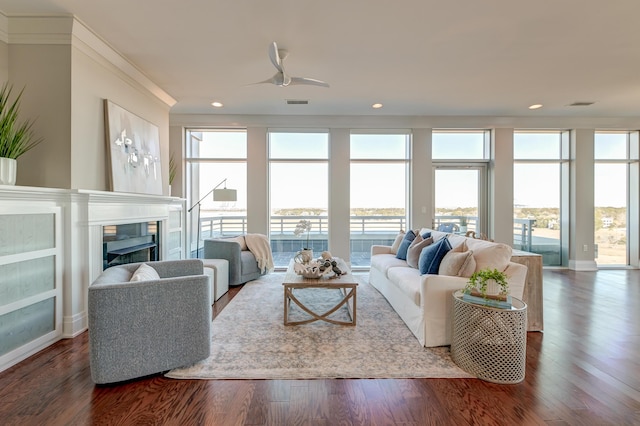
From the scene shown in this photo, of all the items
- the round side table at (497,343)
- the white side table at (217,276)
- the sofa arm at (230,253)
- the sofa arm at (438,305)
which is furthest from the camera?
the sofa arm at (230,253)

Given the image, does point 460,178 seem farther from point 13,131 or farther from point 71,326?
point 13,131

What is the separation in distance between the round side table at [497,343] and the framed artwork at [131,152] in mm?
3545

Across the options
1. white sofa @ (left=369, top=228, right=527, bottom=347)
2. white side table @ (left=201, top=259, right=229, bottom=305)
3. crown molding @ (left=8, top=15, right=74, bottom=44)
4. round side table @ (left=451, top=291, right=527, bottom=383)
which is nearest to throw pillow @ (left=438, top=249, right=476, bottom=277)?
white sofa @ (left=369, top=228, right=527, bottom=347)

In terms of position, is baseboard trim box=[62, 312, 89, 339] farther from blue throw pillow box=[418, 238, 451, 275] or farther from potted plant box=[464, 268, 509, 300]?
potted plant box=[464, 268, 509, 300]

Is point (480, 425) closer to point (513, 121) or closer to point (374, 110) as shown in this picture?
point (374, 110)

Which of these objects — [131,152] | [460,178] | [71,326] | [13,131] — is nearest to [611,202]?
[460,178]

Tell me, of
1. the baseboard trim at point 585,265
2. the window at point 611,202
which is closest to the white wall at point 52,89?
the baseboard trim at point 585,265

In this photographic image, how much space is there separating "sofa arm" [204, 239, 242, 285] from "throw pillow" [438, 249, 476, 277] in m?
2.73

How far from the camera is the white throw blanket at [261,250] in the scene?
14.5ft

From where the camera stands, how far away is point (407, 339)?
2467mm

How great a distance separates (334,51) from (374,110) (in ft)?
6.76

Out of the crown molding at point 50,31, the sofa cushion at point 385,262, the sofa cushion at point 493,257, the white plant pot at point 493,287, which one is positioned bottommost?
the sofa cushion at point 385,262

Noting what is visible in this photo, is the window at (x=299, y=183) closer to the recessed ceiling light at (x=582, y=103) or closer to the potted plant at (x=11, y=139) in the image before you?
the potted plant at (x=11, y=139)

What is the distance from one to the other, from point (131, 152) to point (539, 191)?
6.80 metres
